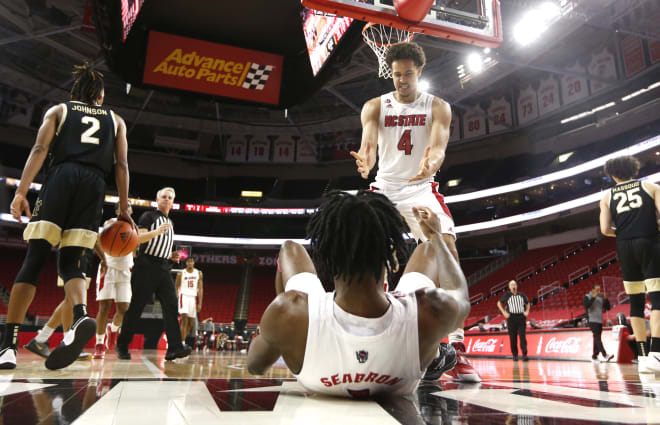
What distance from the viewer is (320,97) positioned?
21.6m

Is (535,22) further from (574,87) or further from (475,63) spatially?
(574,87)

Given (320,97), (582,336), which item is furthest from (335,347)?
(320,97)

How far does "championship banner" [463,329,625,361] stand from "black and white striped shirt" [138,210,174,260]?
7.99 m

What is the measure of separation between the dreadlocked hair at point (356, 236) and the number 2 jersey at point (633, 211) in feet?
11.9

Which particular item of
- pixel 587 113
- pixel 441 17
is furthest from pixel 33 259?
pixel 587 113

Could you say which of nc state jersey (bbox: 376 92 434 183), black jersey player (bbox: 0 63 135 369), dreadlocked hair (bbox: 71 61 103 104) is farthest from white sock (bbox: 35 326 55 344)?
nc state jersey (bbox: 376 92 434 183)

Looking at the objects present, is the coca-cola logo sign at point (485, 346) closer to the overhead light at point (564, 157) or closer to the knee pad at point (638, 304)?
the knee pad at point (638, 304)

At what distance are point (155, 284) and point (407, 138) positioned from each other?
3233 mm

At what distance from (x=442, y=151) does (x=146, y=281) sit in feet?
11.6

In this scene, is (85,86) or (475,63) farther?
(475,63)

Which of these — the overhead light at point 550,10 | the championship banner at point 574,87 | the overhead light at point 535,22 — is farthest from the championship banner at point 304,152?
the overhead light at point 550,10

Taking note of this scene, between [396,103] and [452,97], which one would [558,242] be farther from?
[396,103]

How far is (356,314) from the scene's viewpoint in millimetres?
1685

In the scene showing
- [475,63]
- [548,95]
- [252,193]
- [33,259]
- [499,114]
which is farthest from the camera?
[252,193]
